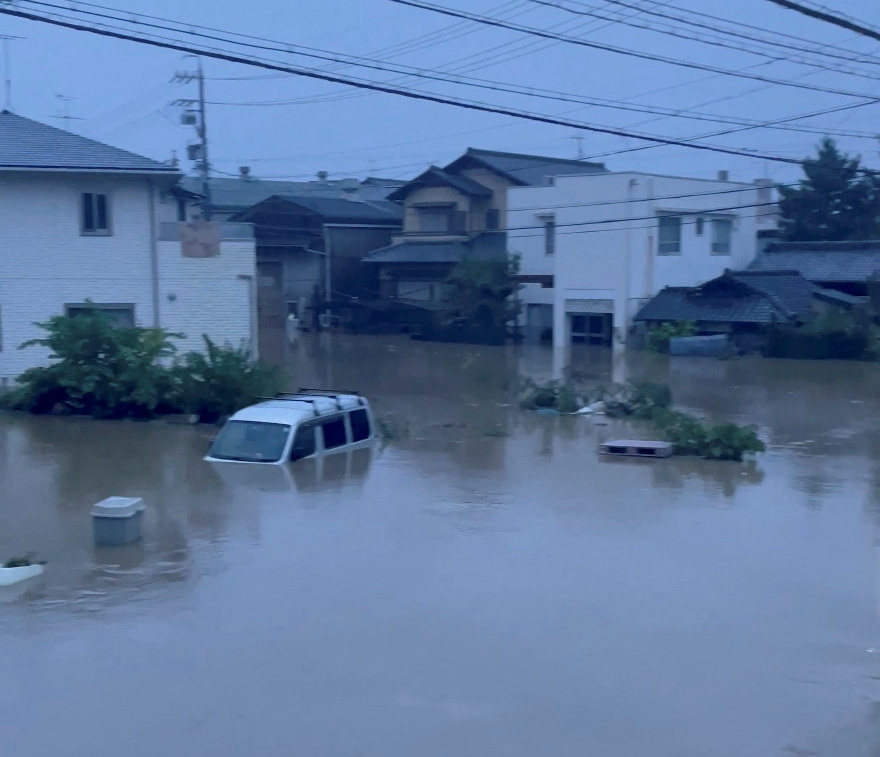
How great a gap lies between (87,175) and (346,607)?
16561 millimetres

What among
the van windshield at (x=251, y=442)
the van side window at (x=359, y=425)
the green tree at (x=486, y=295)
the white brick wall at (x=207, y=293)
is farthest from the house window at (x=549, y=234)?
the van windshield at (x=251, y=442)

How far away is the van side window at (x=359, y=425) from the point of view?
57.5 feet

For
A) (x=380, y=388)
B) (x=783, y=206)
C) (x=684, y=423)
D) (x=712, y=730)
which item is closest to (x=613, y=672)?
(x=712, y=730)

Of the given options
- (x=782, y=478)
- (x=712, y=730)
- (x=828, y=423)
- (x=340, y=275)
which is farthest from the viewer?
(x=340, y=275)

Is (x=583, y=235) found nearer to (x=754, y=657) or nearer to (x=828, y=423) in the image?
(x=828, y=423)

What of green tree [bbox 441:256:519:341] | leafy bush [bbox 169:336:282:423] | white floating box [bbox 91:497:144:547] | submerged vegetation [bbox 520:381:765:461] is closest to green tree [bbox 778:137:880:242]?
green tree [bbox 441:256:519:341]

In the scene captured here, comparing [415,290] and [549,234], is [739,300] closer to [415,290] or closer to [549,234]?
[549,234]

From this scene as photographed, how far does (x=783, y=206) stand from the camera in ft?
174

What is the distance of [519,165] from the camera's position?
5025cm

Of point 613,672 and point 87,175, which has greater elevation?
point 87,175

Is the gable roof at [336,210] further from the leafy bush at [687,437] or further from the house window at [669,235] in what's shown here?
the leafy bush at [687,437]

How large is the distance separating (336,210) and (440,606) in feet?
144

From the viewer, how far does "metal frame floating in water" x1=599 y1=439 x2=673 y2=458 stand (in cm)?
1778

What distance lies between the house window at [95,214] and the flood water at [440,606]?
6.72 metres
